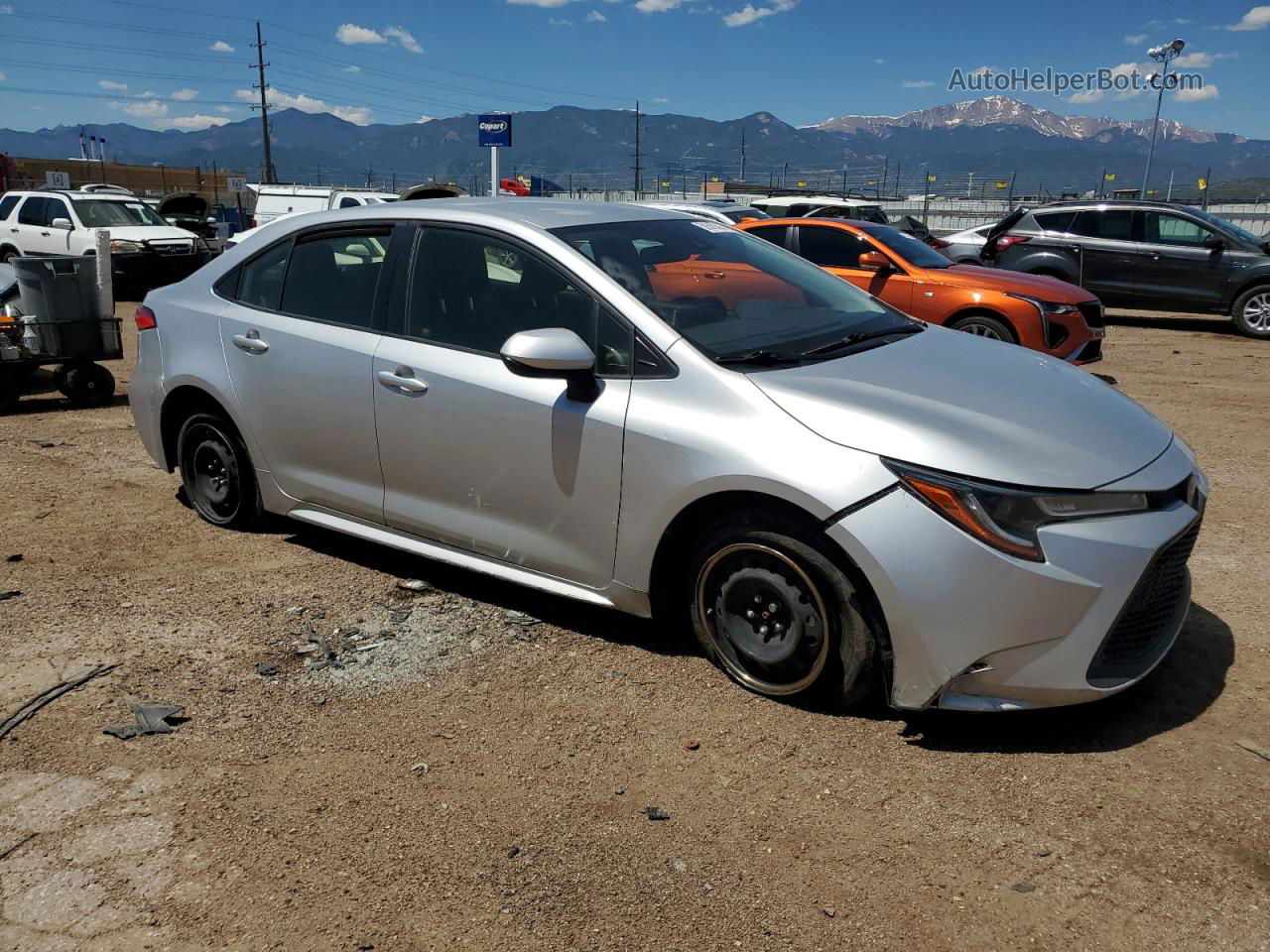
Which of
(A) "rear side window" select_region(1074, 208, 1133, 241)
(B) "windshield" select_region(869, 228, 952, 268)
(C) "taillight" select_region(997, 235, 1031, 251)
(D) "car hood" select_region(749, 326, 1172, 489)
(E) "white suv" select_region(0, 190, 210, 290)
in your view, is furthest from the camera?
(E) "white suv" select_region(0, 190, 210, 290)

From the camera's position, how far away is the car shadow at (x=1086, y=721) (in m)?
3.23

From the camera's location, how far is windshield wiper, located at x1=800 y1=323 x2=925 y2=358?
12.2 feet

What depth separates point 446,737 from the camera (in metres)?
3.35

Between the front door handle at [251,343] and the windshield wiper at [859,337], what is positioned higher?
the windshield wiper at [859,337]

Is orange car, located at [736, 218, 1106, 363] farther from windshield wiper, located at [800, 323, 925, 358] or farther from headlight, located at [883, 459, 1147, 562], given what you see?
headlight, located at [883, 459, 1147, 562]

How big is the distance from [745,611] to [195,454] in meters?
3.30

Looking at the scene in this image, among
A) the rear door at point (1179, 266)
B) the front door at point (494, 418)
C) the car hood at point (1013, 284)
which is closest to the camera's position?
the front door at point (494, 418)

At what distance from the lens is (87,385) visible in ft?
29.0

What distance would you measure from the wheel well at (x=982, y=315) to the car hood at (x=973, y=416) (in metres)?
5.72

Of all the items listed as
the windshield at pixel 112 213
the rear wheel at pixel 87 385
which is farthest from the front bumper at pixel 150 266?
the rear wheel at pixel 87 385

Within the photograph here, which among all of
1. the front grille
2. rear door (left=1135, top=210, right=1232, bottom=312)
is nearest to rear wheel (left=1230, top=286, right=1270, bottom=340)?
rear door (left=1135, top=210, right=1232, bottom=312)

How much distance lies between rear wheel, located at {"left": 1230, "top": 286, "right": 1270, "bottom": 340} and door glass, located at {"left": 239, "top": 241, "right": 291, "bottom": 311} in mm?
13353

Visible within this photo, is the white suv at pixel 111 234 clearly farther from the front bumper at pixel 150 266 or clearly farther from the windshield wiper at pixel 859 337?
the windshield wiper at pixel 859 337

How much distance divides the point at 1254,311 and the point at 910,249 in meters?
6.49
